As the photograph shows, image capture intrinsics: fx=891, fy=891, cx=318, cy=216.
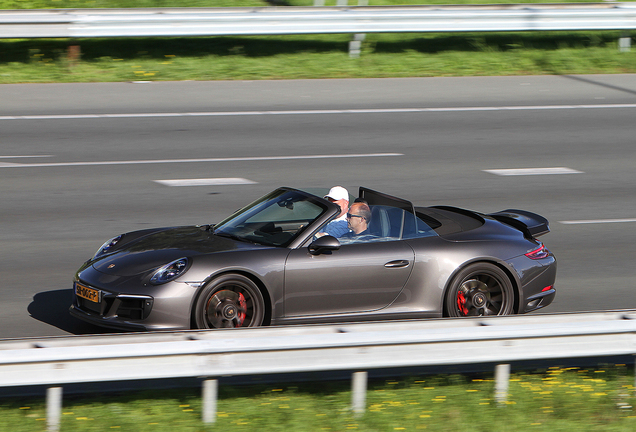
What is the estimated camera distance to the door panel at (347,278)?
7.05 m

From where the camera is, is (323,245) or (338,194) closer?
(323,245)

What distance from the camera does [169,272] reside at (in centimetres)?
683

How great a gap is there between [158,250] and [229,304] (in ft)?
2.53

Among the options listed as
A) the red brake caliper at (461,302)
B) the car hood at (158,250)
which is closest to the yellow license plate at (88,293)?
the car hood at (158,250)

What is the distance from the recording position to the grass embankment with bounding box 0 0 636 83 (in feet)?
59.7

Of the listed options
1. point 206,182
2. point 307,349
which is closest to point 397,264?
point 307,349

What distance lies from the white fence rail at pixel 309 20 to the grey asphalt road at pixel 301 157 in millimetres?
1270

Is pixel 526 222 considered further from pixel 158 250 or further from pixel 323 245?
pixel 158 250

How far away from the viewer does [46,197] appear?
1155cm

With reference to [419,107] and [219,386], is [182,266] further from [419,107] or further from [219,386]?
[419,107]

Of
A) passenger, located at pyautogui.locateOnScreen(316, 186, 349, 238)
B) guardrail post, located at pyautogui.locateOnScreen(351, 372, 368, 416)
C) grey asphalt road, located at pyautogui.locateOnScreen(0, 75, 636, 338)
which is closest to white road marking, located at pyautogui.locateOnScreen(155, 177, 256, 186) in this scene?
grey asphalt road, located at pyautogui.locateOnScreen(0, 75, 636, 338)

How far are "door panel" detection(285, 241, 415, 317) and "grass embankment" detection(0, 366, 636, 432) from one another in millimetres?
1163

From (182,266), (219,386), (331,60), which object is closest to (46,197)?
(182,266)

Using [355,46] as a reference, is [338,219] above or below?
below
